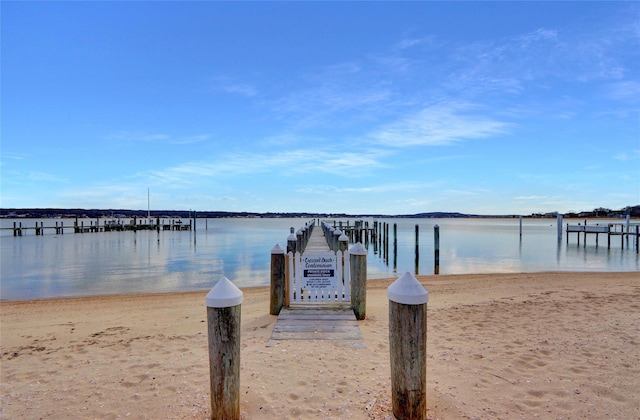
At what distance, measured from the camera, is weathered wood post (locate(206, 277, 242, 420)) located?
3.48 meters

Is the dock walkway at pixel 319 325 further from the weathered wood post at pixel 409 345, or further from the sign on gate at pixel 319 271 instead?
the weathered wood post at pixel 409 345

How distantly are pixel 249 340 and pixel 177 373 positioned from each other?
1.49 m

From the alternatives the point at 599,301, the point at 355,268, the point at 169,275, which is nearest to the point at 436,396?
the point at 355,268

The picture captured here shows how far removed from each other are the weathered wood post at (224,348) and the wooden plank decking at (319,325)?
7.21 ft

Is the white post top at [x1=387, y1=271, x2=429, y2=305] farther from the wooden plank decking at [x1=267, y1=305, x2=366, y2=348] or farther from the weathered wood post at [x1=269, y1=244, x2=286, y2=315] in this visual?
the weathered wood post at [x1=269, y1=244, x2=286, y2=315]

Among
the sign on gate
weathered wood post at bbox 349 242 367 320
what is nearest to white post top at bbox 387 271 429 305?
weathered wood post at bbox 349 242 367 320

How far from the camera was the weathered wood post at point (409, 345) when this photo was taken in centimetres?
341

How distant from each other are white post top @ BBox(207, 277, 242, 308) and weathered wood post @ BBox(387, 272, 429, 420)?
134 cm

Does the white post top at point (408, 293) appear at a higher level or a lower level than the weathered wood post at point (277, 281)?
higher

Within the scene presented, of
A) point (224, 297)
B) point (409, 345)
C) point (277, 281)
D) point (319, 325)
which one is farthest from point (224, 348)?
point (277, 281)

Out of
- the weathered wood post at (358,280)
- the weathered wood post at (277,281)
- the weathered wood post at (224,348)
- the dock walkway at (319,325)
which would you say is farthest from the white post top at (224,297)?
the weathered wood post at (358,280)

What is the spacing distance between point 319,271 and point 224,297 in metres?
4.18

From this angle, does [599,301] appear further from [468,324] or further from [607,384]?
[607,384]

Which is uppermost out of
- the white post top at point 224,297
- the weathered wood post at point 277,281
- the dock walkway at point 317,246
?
the white post top at point 224,297
